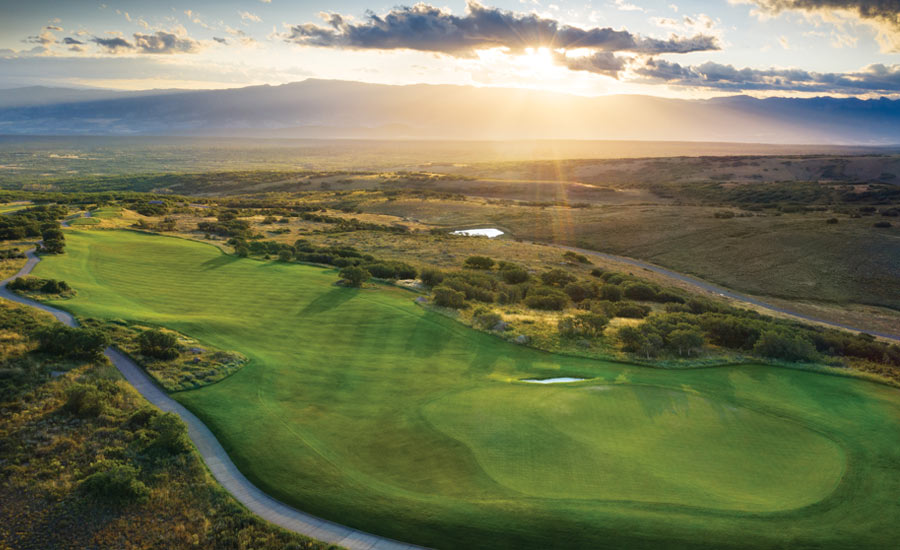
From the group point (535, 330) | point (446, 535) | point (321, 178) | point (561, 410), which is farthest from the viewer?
point (321, 178)

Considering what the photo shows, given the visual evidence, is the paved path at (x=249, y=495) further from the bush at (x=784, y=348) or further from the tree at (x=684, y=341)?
the bush at (x=784, y=348)

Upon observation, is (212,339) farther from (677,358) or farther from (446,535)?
(677,358)

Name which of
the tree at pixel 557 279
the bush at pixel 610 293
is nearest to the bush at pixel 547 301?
the bush at pixel 610 293

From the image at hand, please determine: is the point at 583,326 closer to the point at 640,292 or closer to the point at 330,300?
the point at 330,300

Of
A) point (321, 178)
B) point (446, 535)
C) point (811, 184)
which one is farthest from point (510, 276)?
point (321, 178)

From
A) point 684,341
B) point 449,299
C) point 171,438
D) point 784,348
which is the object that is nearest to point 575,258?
point 449,299

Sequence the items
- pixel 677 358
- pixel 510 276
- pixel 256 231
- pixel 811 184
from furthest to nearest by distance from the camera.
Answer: pixel 811 184, pixel 256 231, pixel 510 276, pixel 677 358
